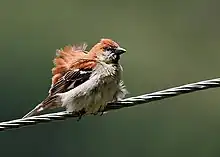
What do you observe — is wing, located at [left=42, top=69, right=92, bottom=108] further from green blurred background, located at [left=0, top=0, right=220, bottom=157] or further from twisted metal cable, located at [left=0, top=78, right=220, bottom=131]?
green blurred background, located at [left=0, top=0, right=220, bottom=157]

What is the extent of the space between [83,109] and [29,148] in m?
5.01

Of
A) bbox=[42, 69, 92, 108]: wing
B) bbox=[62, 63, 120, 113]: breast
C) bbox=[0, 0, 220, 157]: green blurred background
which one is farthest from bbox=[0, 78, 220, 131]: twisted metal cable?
bbox=[0, 0, 220, 157]: green blurred background

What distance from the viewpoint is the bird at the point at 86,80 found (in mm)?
3672

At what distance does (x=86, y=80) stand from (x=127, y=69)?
5355mm

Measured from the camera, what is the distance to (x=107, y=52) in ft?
12.6

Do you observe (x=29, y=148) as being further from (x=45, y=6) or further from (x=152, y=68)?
(x=45, y=6)

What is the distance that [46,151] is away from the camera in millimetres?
8383

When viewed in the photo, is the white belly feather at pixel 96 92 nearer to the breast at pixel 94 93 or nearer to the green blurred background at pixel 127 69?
the breast at pixel 94 93

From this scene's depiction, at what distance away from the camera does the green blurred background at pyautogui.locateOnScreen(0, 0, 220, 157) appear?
349 inches

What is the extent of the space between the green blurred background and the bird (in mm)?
4041

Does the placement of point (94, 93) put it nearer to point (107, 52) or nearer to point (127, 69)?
point (107, 52)

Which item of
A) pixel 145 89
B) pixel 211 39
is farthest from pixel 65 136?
pixel 211 39

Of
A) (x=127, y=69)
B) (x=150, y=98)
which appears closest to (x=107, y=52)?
(x=150, y=98)

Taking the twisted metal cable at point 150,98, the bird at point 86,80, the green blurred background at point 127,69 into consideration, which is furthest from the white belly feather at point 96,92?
the green blurred background at point 127,69
